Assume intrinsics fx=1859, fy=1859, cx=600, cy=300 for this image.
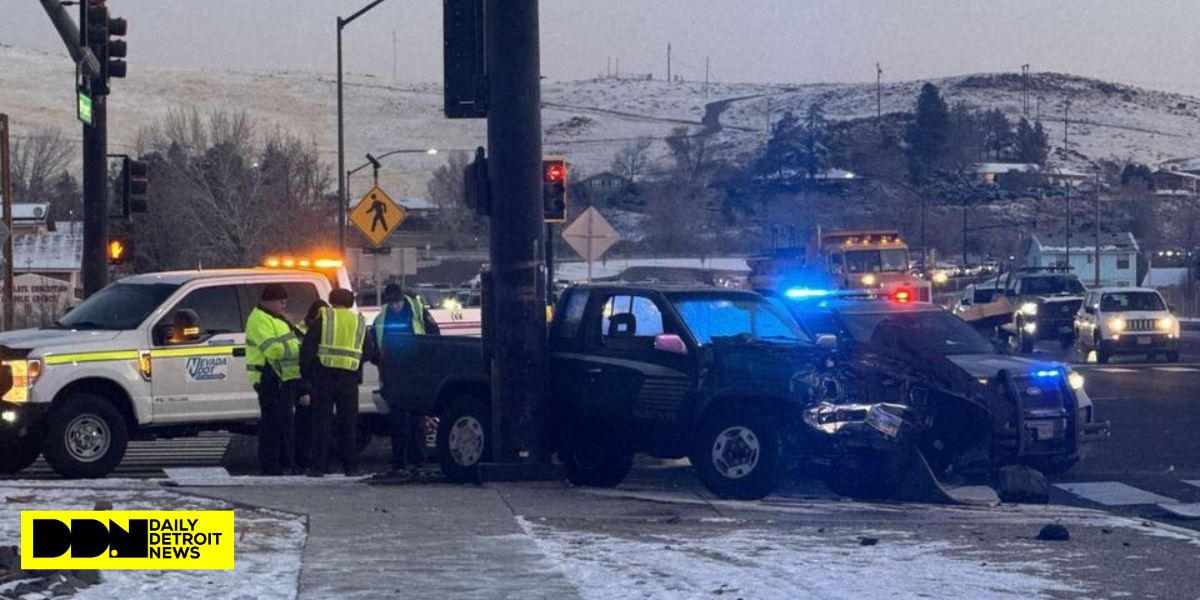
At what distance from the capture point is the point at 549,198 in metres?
21.8

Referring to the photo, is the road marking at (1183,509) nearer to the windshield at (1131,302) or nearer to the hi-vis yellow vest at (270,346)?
the hi-vis yellow vest at (270,346)

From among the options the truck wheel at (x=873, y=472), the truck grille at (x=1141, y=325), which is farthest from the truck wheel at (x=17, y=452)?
the truck grille at (x=1141, y=325)

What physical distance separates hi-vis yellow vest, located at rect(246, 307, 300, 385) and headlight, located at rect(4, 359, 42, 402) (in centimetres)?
191

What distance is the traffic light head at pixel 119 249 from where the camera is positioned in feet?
94.9

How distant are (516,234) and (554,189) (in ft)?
19.4

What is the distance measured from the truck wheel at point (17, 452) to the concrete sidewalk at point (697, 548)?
3.51 metres

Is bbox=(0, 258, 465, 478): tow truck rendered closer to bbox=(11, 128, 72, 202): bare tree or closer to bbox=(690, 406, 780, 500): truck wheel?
bbox=(690, 406, 780, 500): truck wheel

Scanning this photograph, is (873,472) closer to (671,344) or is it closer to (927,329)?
(671,344)

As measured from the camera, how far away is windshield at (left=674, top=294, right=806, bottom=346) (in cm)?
1581

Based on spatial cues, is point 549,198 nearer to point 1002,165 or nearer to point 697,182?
point 697,182

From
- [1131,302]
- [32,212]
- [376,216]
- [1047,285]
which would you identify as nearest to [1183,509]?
[376,216]

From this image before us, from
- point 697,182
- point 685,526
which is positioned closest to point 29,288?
point 685,526

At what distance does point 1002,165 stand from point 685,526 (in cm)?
17833

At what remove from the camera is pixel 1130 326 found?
4044cm
